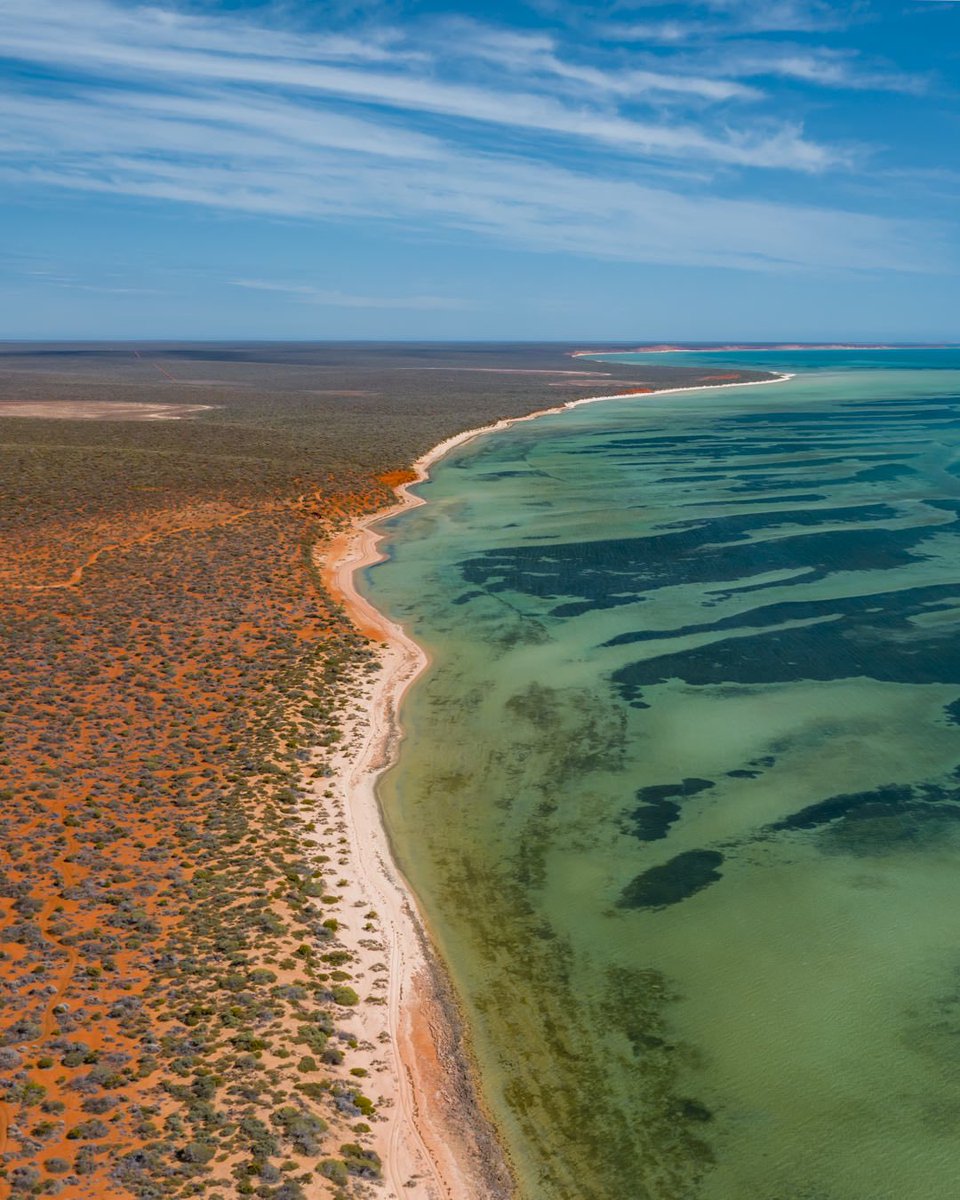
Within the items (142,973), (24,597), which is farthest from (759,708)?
(24,597)

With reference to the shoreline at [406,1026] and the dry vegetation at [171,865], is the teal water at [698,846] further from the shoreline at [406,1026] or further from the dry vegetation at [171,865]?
the dry vegetation at [171,865]

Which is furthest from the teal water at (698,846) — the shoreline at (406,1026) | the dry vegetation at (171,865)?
the dry vegetation at (171,865)

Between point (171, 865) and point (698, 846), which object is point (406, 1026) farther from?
point (698, 846)

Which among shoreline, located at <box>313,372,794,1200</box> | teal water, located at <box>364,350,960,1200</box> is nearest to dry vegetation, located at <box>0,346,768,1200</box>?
shoreline, located at <box>313,372,794,1200</box>

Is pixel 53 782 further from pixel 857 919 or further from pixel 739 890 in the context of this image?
pixel 857 919

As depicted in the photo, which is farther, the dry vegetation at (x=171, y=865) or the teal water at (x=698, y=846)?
the teal water at (x=698, y=846)
